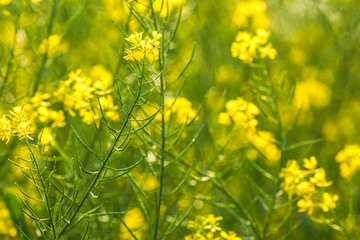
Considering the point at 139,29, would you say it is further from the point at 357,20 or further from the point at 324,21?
the point at 357,20

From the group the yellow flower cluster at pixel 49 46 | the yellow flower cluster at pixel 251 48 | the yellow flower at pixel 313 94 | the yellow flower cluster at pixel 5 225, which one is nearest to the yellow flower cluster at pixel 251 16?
the yellow flower at pixel 313 94

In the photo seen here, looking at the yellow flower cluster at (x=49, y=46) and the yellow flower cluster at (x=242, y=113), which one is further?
the yellow flower cluster at (x=49, y=46)

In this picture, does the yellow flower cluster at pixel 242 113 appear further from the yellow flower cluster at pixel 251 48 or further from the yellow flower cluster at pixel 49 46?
the yellow flower cluster at pixel 49 46

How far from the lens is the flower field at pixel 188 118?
5.70 feet

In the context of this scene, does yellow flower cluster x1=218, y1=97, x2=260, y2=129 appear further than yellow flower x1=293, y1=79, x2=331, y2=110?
No

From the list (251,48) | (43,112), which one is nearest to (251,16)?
(251,48)

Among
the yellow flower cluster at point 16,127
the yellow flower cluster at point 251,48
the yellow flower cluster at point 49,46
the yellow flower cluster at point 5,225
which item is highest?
the yellow flower cluster at point 49,46

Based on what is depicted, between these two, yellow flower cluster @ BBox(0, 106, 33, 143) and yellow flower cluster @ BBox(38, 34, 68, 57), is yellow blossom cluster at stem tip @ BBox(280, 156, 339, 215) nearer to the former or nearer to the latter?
yellow flower cluster @ BBox(0, 106, 33, 143)

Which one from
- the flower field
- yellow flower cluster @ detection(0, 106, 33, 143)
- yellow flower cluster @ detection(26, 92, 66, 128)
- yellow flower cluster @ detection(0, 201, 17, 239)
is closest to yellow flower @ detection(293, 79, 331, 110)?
the flower field

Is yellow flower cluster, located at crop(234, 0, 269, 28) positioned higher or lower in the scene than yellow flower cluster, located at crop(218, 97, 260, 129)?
higher

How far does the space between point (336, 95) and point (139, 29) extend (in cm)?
146

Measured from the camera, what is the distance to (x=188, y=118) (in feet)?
6.77

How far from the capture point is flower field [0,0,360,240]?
68.4 inches

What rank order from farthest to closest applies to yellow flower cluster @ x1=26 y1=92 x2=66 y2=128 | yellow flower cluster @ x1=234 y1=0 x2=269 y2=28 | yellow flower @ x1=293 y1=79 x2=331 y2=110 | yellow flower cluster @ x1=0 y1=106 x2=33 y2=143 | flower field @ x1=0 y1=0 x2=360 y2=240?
yellow flower @ x1=293 y1=79 x2=331 y2=110 < yellow flower cluster @ x1=234 y1=0 x2=269 y2=28 < yellow flower cluster @ x1=26 y1=92 x2=66 y2=128 < flower field @ x1=0 y1=0 x2=360 y2=240 < yellow flower cluster @ x1=0 y1=106 x2=33 y2=143
